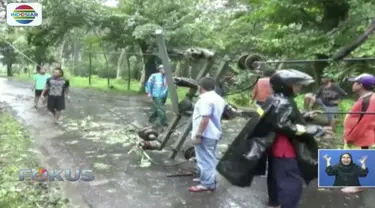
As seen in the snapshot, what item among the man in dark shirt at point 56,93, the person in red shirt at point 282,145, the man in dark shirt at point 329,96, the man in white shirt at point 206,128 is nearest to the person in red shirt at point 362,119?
the person in red shirt at point 282,145

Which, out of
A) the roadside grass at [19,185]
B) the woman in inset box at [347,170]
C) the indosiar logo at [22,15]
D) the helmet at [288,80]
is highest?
the indosiar logo at [22,15]

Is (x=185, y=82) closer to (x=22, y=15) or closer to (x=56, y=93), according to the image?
(x=22, y=15)

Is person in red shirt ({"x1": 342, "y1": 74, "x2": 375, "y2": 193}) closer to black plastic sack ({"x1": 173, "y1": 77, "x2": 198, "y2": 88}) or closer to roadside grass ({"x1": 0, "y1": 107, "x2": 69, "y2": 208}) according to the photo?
black plastic sack ({"x1": 173, "y1": 77, "x2": 198, "y2": 88})

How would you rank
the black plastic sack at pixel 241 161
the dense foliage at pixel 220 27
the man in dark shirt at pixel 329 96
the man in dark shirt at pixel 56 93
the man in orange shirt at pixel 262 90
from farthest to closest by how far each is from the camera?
1. the man in dark shirt at pixel 56 93
2. the dense foliage at pixel 220 27
3. the man in dark shirt at pixel 329 96
4. the man in orange shirt at pixel 262 90
5. the black plastic sack at pixel 241 161

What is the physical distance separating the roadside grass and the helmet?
2.92 m

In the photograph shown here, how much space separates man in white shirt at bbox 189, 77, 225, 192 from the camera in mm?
5816

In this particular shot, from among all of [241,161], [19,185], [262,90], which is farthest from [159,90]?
[241,161]

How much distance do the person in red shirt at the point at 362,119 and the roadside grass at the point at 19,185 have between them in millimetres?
3788

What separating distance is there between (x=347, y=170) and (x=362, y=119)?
4.68 feet

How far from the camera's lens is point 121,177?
6.85 meters

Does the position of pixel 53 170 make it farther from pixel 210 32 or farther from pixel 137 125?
pixel 210 32

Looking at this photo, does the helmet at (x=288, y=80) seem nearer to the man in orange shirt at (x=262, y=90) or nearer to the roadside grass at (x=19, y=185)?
the man in orange shirt at (x=262, y=90)

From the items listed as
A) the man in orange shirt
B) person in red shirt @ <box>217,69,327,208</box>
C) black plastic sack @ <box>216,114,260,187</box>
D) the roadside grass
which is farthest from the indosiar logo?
person in red shirt @ <box>217,69,327,208</box>

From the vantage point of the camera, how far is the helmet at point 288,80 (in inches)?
176
